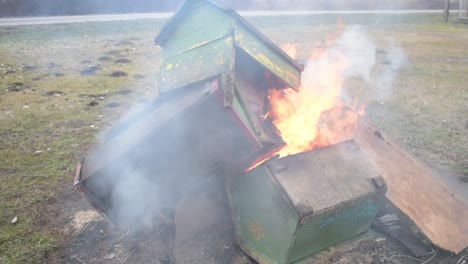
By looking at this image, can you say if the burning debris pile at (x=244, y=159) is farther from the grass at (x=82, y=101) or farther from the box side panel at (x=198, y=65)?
the grass at (x=82, y=101)

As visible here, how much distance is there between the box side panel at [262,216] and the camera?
306 cm

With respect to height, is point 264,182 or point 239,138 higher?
point 239,138

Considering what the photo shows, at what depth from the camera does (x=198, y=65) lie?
371cm

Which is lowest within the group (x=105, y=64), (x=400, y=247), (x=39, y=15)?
(x=400, y=247)

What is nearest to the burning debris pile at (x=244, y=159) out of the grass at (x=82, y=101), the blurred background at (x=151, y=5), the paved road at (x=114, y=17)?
the grass at (x=82, y=101)

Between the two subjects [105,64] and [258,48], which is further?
[105,64]

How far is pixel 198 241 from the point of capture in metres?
3.86

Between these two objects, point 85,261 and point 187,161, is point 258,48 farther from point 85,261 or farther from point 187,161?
point 85,261

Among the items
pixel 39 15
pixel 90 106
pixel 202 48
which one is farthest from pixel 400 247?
pixel 39 15

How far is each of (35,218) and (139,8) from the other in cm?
1624

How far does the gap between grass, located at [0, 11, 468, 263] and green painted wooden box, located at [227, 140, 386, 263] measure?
2.22 meters

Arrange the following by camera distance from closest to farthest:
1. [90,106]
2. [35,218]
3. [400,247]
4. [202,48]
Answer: [400,247] < [202,48] < [35,218] < [90,106]

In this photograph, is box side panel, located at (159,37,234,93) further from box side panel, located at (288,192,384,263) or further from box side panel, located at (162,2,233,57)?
box side panel, located at (288,192,384,263)

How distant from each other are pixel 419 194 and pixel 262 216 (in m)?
1.69
